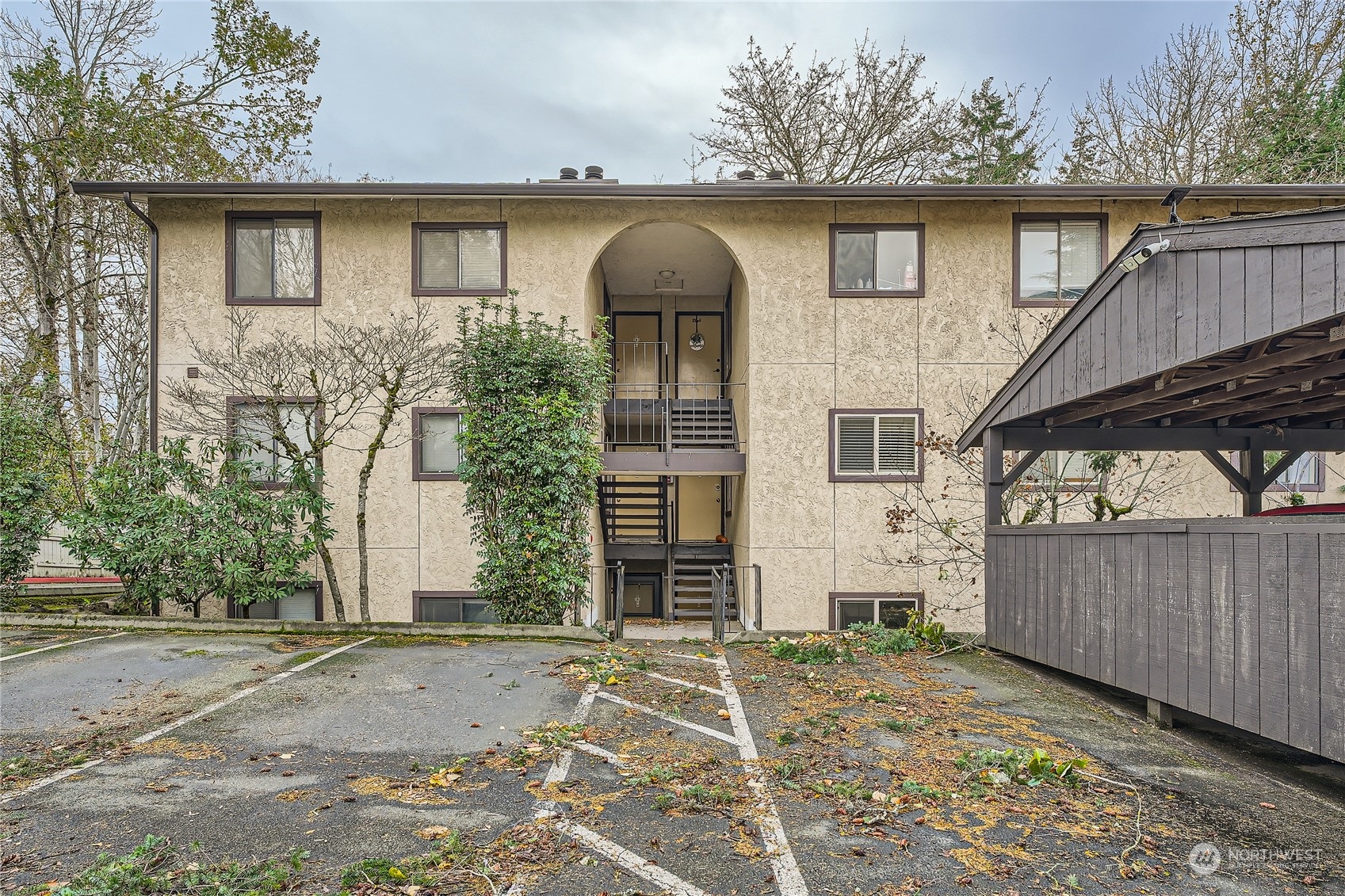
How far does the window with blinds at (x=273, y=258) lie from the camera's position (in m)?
11.4

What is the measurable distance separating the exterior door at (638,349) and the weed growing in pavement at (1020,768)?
13.3m

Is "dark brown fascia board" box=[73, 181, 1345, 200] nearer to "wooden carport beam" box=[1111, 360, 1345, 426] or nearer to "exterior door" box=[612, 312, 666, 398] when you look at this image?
"wooden carport beam" box=[1111, 360, 1345, 426]

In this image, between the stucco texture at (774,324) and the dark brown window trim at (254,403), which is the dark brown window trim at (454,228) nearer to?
the stucco texture at (774,324)

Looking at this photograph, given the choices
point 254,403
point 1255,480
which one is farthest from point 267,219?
point 1255,480

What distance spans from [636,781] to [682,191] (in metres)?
8.53

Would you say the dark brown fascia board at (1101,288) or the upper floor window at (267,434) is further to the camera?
the upper floor window at (267,434)

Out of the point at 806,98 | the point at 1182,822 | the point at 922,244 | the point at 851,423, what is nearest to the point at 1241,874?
the point at 1182,822

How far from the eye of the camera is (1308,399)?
6.25 m

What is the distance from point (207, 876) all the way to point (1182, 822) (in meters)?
4.54

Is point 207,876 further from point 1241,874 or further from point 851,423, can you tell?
point 851,423

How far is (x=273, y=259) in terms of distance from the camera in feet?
37.5

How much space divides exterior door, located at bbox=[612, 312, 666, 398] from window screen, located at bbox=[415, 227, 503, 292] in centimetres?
591

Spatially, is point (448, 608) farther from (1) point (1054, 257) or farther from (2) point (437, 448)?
(1) point (1054, 257)

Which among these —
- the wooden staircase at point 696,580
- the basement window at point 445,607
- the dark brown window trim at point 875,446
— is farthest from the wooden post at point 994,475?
the basement window at point 445,607
